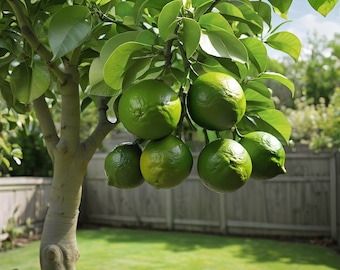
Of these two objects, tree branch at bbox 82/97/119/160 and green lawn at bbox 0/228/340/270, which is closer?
tree branch at bbox 82/97/119/160

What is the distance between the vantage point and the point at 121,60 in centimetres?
67

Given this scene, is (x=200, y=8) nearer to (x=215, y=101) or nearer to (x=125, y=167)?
(x=215, y=101)

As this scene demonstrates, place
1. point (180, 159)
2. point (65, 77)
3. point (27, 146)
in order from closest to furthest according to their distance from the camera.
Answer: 1. point (180, 159)
2. point (65, 77)
3. point (27, 146)

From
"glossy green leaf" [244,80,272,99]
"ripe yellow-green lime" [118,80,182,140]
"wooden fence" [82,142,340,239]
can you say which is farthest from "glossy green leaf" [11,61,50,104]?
"wooden fence" [82,142,340,239]

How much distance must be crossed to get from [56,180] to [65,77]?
0.85 feet

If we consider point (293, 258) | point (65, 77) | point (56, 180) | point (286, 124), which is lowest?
point (293, 258)

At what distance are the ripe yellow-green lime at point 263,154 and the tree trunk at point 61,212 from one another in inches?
19.3

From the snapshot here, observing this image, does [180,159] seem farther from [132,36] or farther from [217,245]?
[217,245]

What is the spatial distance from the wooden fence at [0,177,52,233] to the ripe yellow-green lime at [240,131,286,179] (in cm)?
530

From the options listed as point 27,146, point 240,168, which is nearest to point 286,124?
point 240,168

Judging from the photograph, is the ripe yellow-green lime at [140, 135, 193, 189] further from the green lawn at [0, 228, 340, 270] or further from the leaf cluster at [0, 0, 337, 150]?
the green lawn at [0, 228, 340, 270]

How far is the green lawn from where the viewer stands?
14.6 feet

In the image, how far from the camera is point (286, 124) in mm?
903

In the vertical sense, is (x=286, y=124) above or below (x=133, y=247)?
above
